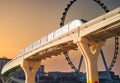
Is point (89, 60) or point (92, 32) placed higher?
point (92, 32)

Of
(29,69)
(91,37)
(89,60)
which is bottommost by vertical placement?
(89,60)

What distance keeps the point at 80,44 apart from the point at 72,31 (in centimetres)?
280

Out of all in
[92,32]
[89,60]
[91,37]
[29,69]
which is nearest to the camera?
[92,32]

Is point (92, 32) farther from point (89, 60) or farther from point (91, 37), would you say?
point (89, 60)

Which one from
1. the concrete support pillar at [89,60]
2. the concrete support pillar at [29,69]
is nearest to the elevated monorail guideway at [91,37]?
the concrete support pillar at [89,60]

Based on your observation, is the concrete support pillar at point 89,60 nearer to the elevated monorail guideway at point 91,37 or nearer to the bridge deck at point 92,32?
the elevated monorail guideway at point 91,37

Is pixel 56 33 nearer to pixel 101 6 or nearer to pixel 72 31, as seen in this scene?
pixel 72 31

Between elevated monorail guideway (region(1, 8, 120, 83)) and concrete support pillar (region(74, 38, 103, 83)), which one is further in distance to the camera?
concrete support pillar (region(74, 38, 103, 83))

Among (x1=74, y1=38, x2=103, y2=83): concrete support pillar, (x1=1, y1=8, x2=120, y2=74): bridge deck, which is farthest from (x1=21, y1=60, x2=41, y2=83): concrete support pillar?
(x1=74, y1=38, x2=103, y2=83): concrete support pillar

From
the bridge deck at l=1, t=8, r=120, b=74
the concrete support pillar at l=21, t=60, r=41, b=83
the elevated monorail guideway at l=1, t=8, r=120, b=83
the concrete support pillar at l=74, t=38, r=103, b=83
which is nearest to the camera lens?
the bridge deck at l=1, t=8, r=120, b=74

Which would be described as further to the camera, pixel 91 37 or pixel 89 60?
pixel 91 37

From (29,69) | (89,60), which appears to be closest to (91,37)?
(89,60)

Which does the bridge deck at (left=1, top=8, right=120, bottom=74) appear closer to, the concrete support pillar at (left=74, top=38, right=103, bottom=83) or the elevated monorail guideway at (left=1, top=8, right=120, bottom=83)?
the elevated monorail guideway at (left=1, top=8, right=120, bottom=83)

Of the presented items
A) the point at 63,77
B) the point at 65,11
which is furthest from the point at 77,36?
the point at 63,77
